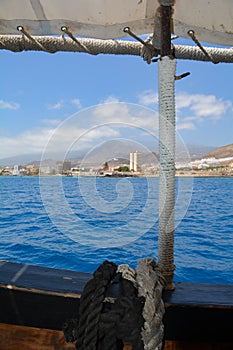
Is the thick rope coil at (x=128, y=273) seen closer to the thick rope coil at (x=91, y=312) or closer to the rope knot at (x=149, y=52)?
the thick rope coil at (x=91, y=312)

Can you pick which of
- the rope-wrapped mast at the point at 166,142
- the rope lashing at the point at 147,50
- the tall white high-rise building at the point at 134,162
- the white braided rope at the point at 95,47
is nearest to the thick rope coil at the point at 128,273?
the rope-wrapped mast at the point at 166,142

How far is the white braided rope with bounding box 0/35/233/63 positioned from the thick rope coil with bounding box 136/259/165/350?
0.98 meters

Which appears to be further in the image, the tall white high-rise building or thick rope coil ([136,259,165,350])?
the tall white high-rise building

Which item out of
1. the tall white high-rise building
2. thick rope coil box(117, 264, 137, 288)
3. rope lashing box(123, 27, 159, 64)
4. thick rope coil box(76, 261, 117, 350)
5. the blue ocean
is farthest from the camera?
the blue ocean

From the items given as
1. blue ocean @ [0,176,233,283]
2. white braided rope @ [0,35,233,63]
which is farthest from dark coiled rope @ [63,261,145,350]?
blue ocean @ [0,176,233,283]

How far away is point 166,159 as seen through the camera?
34.9 inches

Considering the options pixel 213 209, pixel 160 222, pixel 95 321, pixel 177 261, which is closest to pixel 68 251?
pixel 177 261

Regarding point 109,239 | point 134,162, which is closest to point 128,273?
point 134,162

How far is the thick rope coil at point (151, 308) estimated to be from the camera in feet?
1.53

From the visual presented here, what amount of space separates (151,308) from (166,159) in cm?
50

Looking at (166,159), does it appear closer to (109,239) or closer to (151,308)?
(151,308)

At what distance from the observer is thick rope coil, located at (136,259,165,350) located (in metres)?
0.47

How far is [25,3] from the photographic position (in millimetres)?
998

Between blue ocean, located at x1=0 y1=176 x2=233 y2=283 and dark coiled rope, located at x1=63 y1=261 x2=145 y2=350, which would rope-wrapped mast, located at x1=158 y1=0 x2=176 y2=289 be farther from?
blue ocean, located at x1=0 y1=176 x2=233 y2=283
